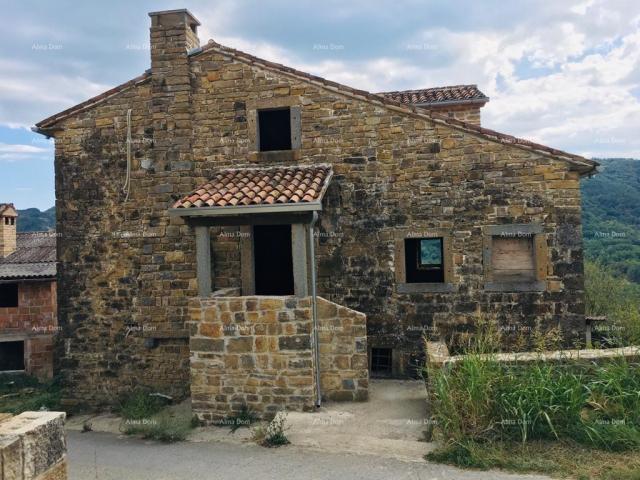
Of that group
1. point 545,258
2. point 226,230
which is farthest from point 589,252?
point 226,230

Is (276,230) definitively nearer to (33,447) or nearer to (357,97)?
(357,97)

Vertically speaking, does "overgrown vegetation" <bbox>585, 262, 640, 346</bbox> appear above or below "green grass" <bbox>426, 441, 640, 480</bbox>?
above

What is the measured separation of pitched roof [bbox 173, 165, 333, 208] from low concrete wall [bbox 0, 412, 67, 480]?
4.38 meters

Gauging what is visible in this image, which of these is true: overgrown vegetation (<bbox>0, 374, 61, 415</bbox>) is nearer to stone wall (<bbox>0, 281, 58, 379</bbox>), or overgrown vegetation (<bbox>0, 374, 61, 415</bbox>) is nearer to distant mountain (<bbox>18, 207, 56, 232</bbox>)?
stone wall (<bbox>0, 281, 58, 379</bbox>)

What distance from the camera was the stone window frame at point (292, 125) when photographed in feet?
27.5

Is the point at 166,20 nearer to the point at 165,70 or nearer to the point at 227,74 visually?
the point at 165,70

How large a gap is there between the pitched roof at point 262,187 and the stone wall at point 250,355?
1.50 meters

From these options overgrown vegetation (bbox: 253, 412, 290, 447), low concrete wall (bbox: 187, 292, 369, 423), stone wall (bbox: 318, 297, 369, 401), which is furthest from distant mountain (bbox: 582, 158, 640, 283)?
overgrown vegetation (bbox: 253, 412, 290, 447)

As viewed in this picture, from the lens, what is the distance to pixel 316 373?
268 inches

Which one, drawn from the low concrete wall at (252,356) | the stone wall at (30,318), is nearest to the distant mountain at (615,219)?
the low concrete wall at (252,356)

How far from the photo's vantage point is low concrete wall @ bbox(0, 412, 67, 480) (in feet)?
7.76

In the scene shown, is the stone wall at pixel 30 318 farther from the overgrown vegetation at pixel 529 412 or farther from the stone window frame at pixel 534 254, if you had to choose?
the overgrown vegetation at pixel 529 412

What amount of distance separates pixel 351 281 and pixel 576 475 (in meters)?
4.58

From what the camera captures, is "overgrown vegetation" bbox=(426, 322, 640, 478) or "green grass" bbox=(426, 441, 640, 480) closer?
"green grass" bbox=(426, 441, 640, 480)
